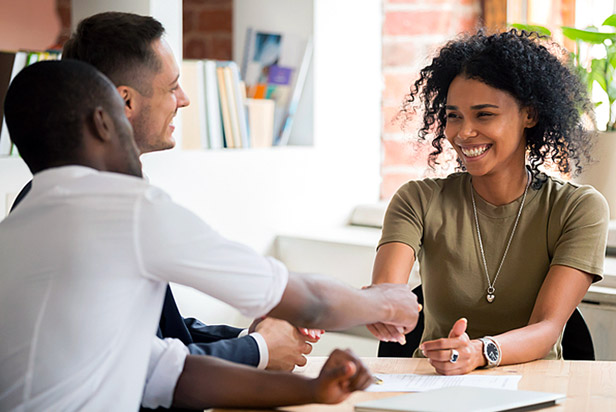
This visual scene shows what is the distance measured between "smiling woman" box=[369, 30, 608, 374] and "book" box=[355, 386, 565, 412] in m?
0.54

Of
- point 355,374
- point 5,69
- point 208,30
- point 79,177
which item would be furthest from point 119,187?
point 208,30

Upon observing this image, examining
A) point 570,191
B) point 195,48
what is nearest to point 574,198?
point 570,191

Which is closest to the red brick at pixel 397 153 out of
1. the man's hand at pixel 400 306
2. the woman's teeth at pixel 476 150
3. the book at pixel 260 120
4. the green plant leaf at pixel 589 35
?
the book at pixel 260 120

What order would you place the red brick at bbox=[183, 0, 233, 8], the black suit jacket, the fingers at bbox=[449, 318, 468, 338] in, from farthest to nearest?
the red brick at bbox=[183, 0, 233, 8], the fingers at bbox=[449, 318, 468, 338], the black suit jacket

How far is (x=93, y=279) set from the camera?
1065mm

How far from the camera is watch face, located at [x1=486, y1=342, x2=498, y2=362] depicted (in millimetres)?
1595

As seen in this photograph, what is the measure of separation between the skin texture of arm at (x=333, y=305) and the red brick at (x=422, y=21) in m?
2.10

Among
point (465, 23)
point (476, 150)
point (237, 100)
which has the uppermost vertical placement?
point (465, 23)

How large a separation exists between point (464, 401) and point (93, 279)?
1.94ft

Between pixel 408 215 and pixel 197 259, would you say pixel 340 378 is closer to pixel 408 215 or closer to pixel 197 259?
pixel 197 259

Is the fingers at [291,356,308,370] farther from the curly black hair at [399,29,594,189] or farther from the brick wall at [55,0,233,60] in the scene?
the brick wall at [55,0,233,60]

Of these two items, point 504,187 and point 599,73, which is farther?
point 599,73

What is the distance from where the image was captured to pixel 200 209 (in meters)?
2.72

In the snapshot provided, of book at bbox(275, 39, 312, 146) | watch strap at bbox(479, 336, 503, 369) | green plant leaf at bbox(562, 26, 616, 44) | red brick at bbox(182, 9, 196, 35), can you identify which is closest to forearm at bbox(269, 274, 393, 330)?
watch strap at bbox(479, 336, 503, 369)
